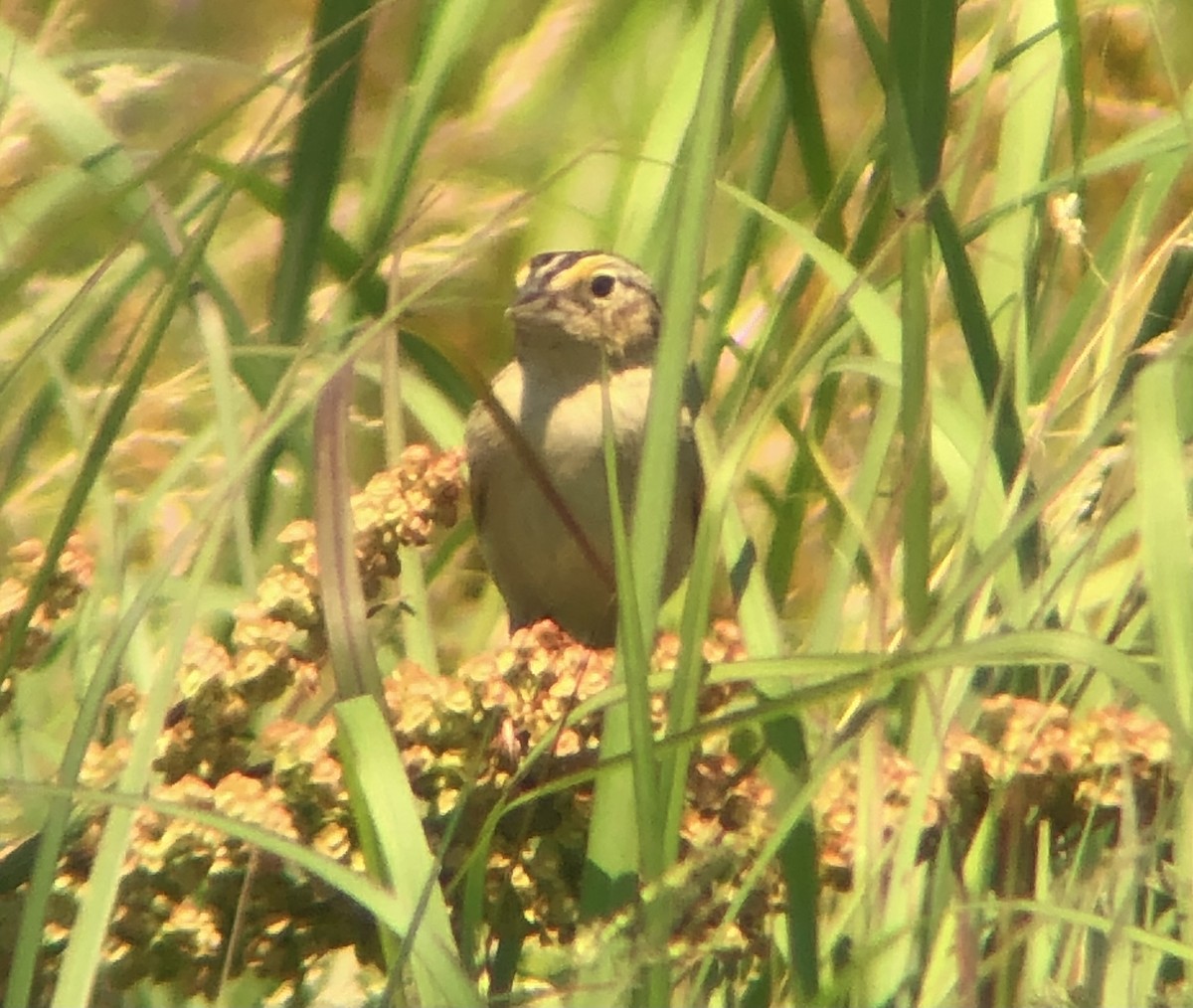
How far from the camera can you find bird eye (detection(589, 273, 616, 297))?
3051 millimetres

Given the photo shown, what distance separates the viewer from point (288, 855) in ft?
5.43

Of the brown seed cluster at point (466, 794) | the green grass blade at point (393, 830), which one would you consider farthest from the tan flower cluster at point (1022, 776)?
the green grass blade at point (393, 830)

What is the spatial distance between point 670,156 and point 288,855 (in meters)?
1.37

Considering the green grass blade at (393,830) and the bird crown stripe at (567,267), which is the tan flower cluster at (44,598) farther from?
the bird crown stripe at (567,267)

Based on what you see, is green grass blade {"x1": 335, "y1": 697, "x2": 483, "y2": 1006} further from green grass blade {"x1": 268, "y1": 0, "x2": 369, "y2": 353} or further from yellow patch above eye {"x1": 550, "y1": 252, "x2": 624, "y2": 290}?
yellow patch above eye {"x1": 550, "y1": 252, "x2": 624, "y2": 290}

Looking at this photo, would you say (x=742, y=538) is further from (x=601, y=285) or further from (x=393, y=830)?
(x=601, y=285)

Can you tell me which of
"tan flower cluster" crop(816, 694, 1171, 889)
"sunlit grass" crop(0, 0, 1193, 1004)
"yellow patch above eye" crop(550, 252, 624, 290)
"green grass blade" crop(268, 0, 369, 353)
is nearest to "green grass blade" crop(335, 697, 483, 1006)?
"sunlit grass" crop(0, 0, 1193, 1004)

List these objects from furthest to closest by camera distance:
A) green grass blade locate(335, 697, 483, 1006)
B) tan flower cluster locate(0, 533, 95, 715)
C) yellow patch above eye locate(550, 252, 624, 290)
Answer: yellow patch above eye locate(550, 252, 624, 290)
tan flower cluster locate(0, 533, 95, 715)
green grass blade locate(335, 697, 483, 1006)

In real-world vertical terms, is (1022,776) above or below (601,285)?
below

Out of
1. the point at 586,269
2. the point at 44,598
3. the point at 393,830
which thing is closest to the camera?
the point at 393,830

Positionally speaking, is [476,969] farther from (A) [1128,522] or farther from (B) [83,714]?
(A) [1128,522]

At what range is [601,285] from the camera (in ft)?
10.1

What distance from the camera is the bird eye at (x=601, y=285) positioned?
120 inches

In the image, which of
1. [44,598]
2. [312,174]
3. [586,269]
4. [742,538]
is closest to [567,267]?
[586,269]
